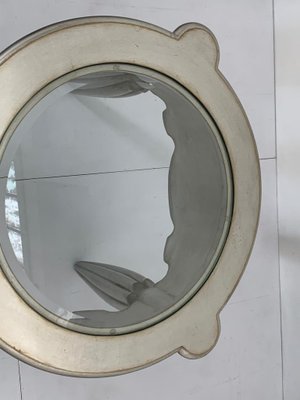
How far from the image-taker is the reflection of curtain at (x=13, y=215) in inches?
29.2

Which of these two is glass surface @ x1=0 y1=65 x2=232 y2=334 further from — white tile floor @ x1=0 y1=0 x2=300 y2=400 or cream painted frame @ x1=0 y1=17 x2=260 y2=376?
white tile floor @ x1=0 y1=0 x2=300 y2=400

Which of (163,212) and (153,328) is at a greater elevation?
(163,212)

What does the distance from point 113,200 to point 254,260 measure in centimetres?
31

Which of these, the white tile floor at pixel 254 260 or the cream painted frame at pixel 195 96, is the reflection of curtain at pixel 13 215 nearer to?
the cream painted frame at pixel 195 96

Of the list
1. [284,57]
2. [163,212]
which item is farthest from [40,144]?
[284,57]

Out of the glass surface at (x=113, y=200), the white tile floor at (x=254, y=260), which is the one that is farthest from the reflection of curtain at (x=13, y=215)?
the white tile floor at (x=254, y=260)

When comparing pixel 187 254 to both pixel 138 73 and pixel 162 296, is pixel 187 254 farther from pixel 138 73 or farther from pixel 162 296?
pixel 138 73

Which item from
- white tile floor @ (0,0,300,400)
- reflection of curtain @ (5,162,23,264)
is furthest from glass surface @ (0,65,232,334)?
white tile floor @ (0,0,300,400)

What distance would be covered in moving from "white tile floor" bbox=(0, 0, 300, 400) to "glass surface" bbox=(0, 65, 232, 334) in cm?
15

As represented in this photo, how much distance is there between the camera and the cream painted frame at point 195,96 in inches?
28.1

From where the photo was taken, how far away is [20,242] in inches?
29.6

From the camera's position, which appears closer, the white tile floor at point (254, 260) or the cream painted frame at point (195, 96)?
the cream painted frame at point (195, 96)

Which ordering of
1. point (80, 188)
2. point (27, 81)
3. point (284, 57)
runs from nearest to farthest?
point (27, 81) → point (80, 188) → point (284, 57)

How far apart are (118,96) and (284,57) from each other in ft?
1.11
